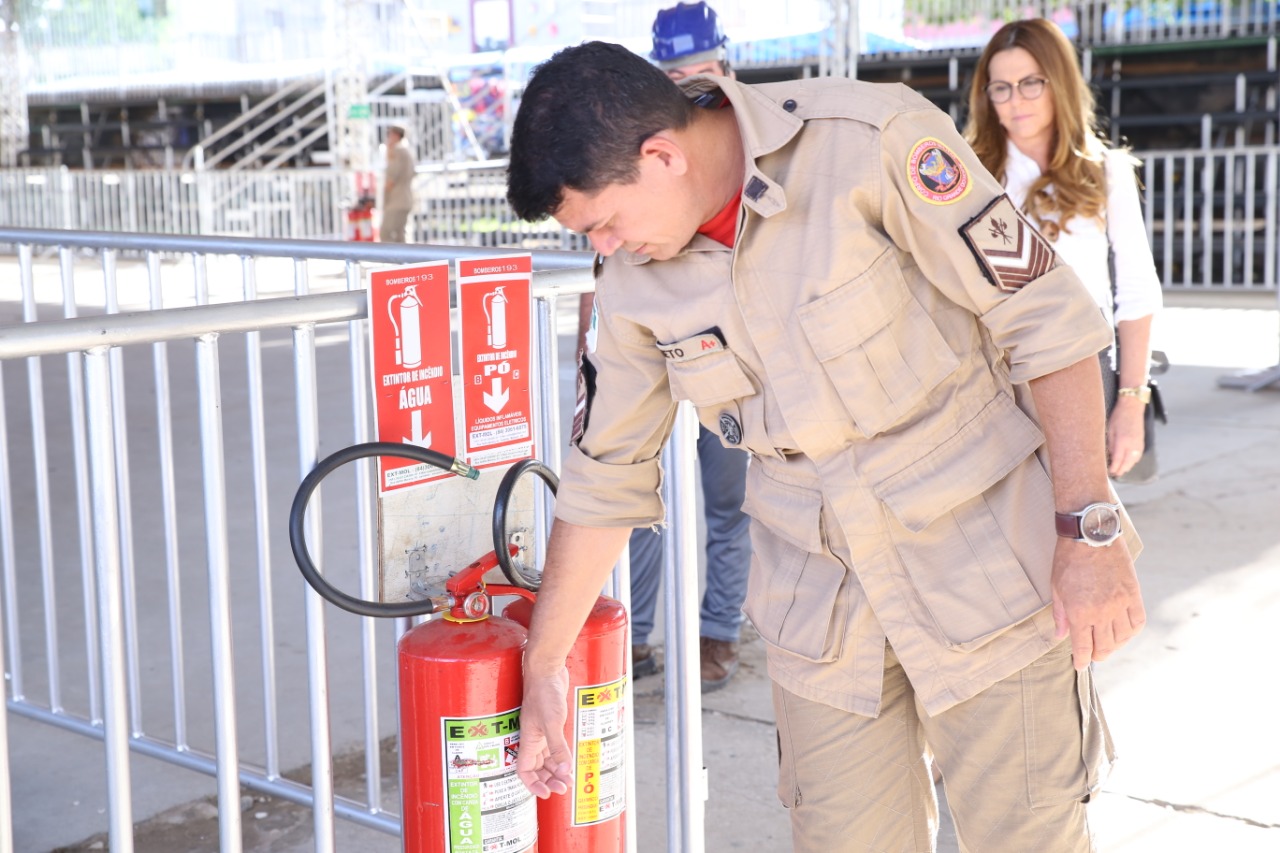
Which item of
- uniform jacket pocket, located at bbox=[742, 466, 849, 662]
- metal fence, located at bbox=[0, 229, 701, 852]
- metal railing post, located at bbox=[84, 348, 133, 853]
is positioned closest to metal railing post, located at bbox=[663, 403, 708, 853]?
metal fence, located at bbox=[0, 229, 701, 852]

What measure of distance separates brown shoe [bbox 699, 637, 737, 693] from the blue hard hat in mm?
1613

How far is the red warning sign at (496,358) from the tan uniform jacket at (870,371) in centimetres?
29

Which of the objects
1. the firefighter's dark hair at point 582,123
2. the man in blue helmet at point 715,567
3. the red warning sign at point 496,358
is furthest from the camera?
the man in blue helmet at point 715,567

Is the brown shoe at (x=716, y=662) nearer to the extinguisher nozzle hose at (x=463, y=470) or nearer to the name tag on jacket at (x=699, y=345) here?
the extinguisher nozzle hose at (x=463, y=470)

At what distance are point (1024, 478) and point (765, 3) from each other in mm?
19519

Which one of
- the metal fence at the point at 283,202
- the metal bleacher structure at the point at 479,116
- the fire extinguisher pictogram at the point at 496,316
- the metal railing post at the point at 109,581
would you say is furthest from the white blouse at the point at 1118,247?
the metal fence at the point at 283,202

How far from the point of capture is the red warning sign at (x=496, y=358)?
7.11ft

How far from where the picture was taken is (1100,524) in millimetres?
1730

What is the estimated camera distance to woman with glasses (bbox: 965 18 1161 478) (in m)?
3.16

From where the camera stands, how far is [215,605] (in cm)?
196

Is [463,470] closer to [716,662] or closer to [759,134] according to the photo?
[759,134]

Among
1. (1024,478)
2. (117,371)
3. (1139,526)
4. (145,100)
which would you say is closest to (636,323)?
(1024,478)

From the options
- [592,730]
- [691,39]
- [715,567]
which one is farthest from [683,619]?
[691,39]

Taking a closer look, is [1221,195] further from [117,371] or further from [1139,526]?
[117,371]
